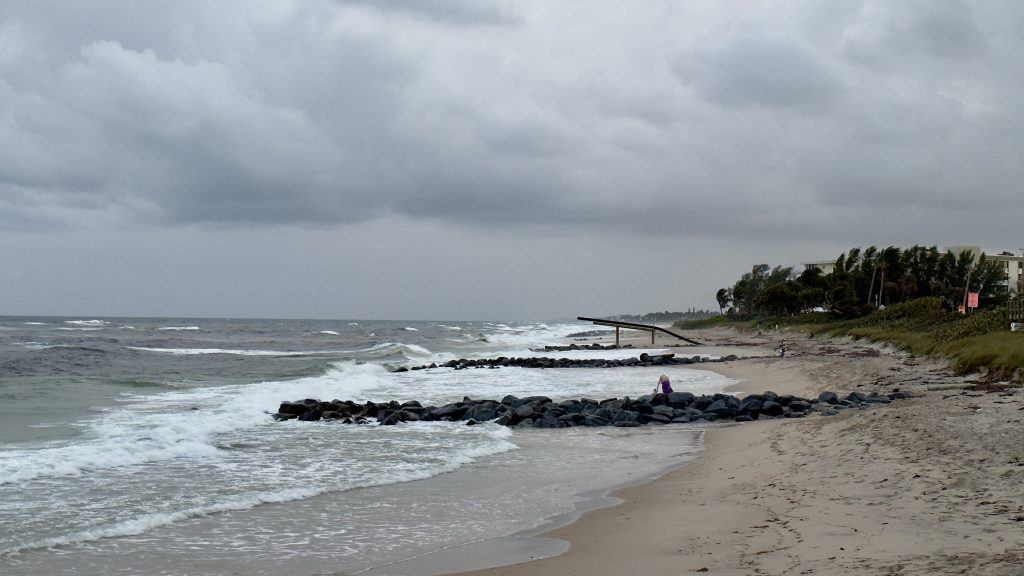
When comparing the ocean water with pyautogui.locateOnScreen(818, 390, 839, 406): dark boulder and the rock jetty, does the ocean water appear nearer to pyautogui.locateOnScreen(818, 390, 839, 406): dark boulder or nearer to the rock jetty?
pyautogui.locateOnScreen(818, 390, 839, 406): dark boulder

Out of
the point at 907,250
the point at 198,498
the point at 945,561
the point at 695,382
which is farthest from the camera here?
the point at 907,250

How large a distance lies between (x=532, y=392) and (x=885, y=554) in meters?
19.6

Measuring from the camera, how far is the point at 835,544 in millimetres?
5883

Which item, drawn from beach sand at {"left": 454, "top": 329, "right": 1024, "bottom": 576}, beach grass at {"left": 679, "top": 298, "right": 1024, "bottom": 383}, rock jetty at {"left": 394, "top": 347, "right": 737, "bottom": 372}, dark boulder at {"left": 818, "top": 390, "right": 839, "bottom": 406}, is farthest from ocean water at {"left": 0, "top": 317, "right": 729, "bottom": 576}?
rock jetty at {"left": 394, "top": 347, "right": 737, "bottom": 372}

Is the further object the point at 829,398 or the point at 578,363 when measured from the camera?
the point at 578,363

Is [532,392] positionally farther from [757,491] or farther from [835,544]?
[835,544]

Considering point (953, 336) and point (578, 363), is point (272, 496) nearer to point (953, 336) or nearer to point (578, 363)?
point (953, 336)

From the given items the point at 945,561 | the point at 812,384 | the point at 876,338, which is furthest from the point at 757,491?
the point at 876,338

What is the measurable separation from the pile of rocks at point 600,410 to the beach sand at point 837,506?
12.0 ft

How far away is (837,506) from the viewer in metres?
7.24

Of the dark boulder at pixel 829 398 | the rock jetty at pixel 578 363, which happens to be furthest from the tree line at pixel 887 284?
the dark boulder at pixel 829 398

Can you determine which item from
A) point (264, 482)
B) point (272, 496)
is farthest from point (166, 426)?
point (272, 496)

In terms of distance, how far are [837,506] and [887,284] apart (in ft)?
239

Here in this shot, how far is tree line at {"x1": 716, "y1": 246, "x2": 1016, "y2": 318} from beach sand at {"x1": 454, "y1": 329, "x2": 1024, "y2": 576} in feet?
207
